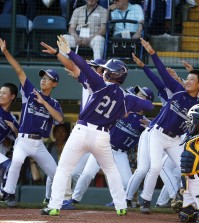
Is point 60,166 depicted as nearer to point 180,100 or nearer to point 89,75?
point 89,75

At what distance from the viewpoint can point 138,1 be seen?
46.2ft

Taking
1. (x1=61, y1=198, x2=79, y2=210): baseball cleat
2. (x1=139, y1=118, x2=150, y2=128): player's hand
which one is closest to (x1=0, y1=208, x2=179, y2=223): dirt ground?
(x1=61, y1=198, x2=79, y2=210): baseball cleat

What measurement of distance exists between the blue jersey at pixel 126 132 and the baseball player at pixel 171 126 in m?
1.28

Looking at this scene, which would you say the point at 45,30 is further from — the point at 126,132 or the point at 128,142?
the point at 128,142

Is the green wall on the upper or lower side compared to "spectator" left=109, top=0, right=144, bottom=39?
lower

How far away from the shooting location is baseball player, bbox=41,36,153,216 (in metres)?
9.33

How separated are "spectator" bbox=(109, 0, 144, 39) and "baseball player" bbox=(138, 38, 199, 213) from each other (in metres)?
2.72

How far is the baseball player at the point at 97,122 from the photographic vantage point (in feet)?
30.6

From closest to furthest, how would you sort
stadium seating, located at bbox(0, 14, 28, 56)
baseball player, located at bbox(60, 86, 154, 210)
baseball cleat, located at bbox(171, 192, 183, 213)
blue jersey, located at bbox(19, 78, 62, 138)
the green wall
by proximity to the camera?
1. baseball cleat, located at bbox(171, 192, 183, 213)
2. blue jersey, located at bbox(19, 78, 62, 138)
3. baseball player, located at bbox(60, 86, 154, 210)
4. the green wall
5. stadium seating, located at bbox(0, 14, 28, 56)

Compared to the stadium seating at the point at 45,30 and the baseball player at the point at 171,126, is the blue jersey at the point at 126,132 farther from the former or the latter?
the stadium seating at the point at 45,30

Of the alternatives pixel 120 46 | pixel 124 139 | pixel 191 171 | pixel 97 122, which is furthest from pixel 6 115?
pixel 191 171

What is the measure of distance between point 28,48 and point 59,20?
64cm

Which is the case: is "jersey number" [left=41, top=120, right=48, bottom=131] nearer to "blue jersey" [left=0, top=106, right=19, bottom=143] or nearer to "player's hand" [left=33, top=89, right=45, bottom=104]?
"player's hand" [left=33, top=89, right=45, bottom=104]

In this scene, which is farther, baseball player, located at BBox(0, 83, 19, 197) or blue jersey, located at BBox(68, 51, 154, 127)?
baseball player, located at BBox(0, 83, 19, 197)
